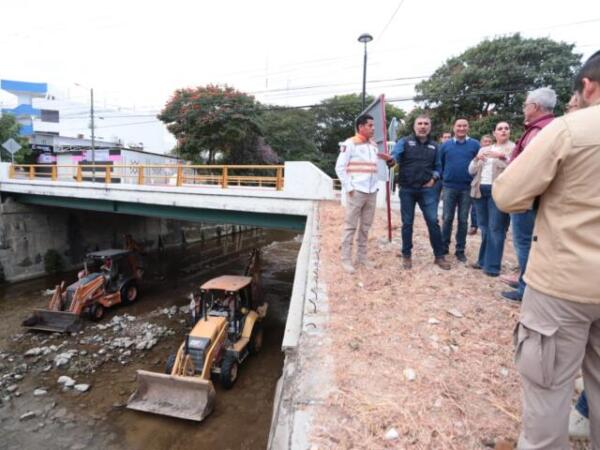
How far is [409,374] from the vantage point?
2.58 meters

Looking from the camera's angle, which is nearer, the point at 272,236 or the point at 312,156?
the point at 272,236

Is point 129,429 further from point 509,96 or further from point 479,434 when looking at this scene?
point 509,96

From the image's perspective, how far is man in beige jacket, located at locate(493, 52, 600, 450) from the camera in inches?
56.4

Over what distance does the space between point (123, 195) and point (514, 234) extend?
43.0ft

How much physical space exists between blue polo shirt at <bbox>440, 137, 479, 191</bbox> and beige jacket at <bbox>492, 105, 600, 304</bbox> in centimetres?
390

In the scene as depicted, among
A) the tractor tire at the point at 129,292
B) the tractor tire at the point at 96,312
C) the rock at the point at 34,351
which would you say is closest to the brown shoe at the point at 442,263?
the rock at the point at 34,351

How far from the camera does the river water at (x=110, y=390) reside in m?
6.22

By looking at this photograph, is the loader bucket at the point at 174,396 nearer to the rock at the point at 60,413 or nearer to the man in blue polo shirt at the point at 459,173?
the rock at the point at 60,413

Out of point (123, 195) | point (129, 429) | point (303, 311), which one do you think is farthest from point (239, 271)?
point (303, 311)

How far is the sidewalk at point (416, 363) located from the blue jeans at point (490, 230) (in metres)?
0.24

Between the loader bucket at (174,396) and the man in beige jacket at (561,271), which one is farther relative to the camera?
the loader bucket at (174,396)

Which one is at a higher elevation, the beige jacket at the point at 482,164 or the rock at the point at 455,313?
the beige jacket at the point at 482,164

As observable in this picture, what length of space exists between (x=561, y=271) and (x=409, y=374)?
1464 millimetres

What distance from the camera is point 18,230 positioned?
630 inches
